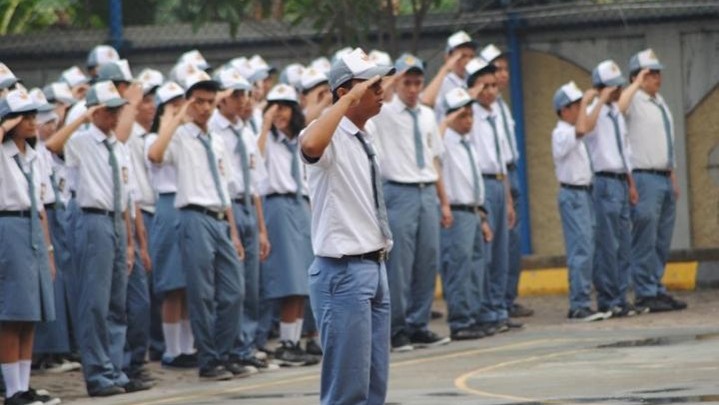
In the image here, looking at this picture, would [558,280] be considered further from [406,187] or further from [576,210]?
[406,187]

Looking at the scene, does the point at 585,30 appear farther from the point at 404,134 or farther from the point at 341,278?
the point at 341,278

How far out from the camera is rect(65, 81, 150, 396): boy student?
51.5 feet

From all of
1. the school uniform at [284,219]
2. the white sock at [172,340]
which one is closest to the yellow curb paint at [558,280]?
the school uniform at [284,219]

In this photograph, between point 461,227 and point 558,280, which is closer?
point 461,227

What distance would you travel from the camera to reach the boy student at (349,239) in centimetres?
1078

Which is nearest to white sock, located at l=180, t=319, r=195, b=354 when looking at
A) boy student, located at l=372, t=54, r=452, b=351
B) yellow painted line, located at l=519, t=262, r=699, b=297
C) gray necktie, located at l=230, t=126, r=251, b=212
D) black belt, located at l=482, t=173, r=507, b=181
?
gray necktie, located at l=230, t=126, r=251, b=212

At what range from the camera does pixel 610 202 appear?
20578mm

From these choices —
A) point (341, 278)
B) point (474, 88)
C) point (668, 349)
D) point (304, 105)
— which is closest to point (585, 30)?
point (474, 88)

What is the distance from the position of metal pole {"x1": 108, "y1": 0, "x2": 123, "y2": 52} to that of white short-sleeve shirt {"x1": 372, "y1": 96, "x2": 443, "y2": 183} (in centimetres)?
480

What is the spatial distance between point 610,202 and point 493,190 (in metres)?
1.42

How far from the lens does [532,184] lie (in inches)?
924

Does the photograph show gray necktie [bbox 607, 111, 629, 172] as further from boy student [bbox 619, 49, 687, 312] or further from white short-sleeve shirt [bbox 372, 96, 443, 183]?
white short-sleeve shirt [bbox 372, 96, 443, 183]

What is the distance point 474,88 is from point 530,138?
147 inches

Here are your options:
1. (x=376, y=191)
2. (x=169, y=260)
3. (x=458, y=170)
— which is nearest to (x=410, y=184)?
(x=458, y=170)
